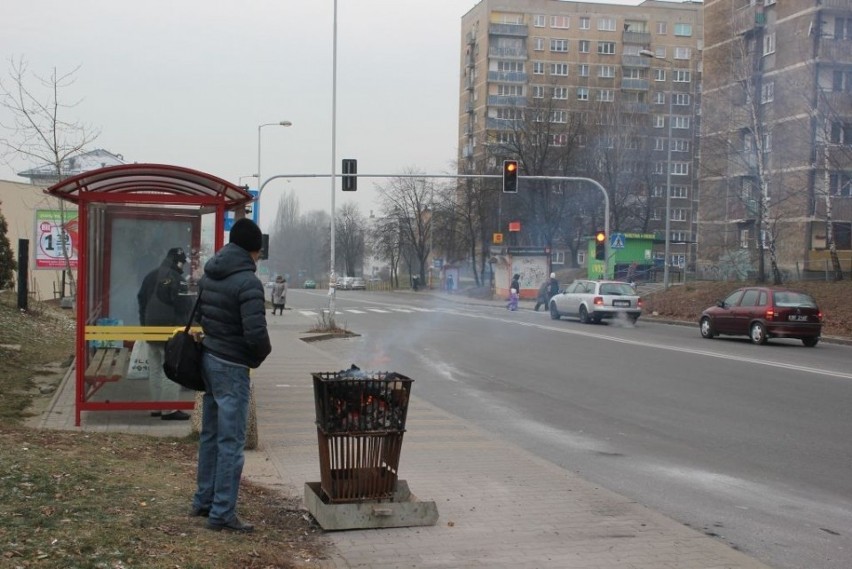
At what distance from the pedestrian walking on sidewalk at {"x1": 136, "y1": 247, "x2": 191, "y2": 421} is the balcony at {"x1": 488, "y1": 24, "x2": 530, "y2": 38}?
93.3 meters

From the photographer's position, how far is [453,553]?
17.1ft

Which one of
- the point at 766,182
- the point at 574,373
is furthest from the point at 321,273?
the point at 574,373

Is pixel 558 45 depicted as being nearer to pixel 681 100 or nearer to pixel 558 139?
pixel 681 100

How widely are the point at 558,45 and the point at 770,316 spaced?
268 feet

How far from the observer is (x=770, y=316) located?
23047 mm

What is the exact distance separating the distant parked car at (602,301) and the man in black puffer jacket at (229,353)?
2610 centimetres

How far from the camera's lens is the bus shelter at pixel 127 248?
31.1ft

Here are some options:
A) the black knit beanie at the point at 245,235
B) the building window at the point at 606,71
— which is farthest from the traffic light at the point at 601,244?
the building window at the point at 606,71

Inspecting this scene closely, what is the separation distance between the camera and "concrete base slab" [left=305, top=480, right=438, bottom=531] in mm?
5535

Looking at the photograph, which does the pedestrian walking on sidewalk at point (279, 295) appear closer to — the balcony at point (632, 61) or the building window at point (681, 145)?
the building window at point (681, 145)

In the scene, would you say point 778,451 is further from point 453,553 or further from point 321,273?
point 321,273

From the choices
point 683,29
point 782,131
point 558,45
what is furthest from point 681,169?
point 782,131

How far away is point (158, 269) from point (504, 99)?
9144 centimetres

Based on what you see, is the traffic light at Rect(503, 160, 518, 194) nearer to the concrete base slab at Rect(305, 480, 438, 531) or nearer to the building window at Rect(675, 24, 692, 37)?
the concrete base slab at Rect(305, 480, 438, 531)
